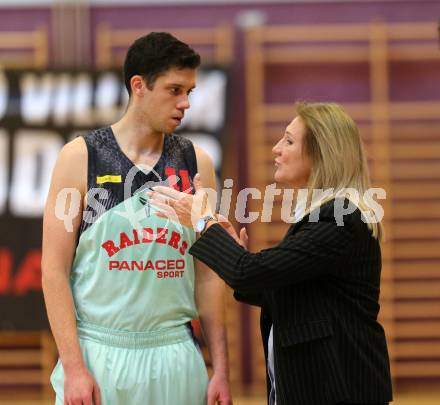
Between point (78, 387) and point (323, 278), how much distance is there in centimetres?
74

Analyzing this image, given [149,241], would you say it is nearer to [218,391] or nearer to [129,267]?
[129,267]

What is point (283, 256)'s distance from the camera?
230 centimetres

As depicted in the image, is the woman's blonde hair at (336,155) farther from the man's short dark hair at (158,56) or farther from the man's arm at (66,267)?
the man's arm at (66,267)

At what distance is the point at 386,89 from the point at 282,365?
14.6 feet

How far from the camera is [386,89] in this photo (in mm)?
6461

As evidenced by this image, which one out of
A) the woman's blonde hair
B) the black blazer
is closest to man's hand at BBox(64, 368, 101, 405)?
the black blazer

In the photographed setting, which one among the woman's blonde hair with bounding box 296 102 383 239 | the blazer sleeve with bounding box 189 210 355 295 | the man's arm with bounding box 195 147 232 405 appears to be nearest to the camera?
the blazer sleeve with bounding box 189 210 355 295

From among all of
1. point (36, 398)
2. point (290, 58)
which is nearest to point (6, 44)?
point (290, 58)

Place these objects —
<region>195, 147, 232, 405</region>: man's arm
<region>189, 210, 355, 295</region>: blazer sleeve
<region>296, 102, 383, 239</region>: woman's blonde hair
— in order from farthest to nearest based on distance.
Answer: <region>195, 147, 232, 405</region>: man's arm < <region>296, 102, 383, 239</region>: woman's blonde hair < <region>189, 210, 355, 295</region>: blazer sleeve

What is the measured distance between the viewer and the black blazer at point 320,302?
2287 mm

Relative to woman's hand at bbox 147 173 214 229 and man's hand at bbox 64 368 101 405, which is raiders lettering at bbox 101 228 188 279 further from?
man's hand at bbox 64 368 101 405

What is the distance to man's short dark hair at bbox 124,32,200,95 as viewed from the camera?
8.12 ft

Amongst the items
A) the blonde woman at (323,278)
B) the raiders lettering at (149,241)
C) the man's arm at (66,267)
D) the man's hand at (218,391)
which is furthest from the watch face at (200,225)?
the man's hand at (218,391)

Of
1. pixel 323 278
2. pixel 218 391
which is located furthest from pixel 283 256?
pixel 218 391
